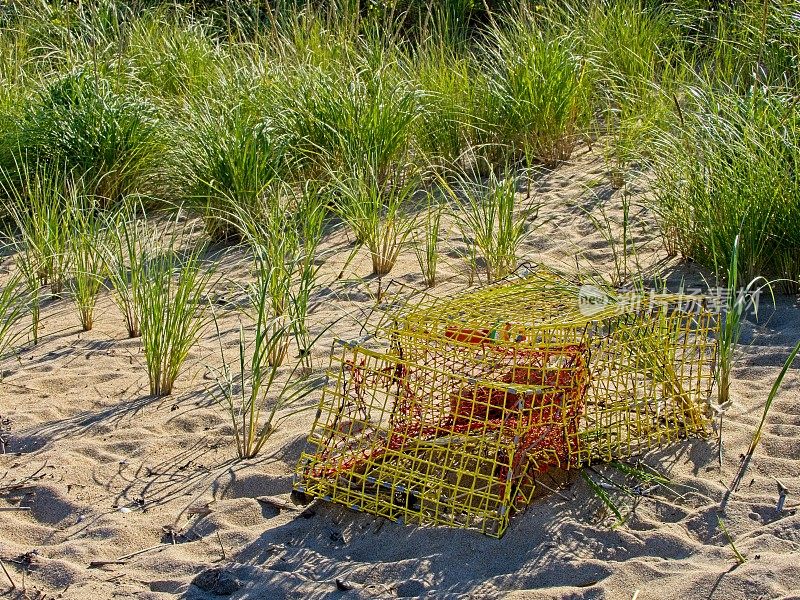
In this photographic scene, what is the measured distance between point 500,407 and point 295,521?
0.66 metres

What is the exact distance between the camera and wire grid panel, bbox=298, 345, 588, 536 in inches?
102

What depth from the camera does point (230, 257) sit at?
4934 millimetres

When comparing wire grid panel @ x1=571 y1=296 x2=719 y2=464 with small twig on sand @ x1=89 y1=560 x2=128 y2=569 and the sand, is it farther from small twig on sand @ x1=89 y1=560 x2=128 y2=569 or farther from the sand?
small twig on sand @ x1=89 y1=560 x2=128 y2=569

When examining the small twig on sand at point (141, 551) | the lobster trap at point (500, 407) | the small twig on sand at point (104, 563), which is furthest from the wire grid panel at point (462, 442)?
the small twig on sand at point (104, 563)

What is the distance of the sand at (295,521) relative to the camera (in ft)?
8.11

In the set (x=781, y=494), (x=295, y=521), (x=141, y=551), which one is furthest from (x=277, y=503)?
(x=781, y=494)

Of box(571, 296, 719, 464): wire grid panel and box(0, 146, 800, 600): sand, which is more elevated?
box(571, 296, 719, 464): wire grid panel

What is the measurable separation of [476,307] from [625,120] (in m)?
2.76

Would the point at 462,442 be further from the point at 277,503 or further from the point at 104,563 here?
the point at 104,563

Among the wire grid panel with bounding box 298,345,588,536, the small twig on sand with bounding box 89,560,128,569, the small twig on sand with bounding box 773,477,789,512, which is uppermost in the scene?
the wire grid panel with bounding box 298,345,588,536

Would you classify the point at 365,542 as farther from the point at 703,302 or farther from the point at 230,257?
the point at 230,257

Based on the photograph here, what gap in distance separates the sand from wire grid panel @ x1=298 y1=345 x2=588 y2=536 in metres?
0.07

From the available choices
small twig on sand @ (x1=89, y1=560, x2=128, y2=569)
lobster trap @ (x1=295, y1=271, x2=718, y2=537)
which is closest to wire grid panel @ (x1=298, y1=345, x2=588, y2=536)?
lobster trap @ (x1=295, y1=271, x2=718, y2=537)

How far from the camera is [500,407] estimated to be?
2.55m
